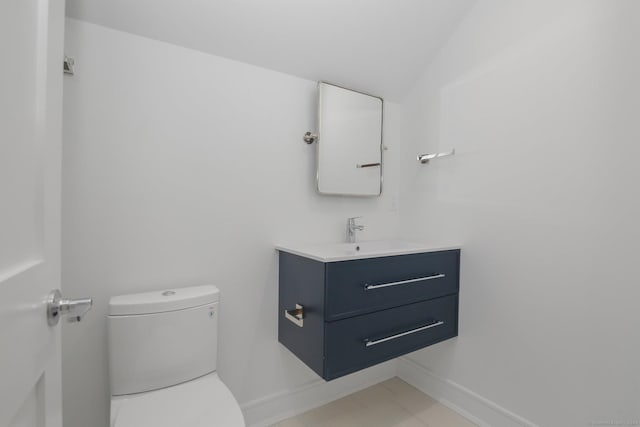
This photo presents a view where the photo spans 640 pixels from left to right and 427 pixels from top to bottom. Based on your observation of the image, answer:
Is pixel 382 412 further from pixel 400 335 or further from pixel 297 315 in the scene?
pixel 297 315

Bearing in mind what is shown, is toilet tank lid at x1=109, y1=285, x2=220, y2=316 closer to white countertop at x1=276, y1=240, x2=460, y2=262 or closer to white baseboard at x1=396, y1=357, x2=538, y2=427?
white countertop at x1=276, y1=240, x2=460, y2=262

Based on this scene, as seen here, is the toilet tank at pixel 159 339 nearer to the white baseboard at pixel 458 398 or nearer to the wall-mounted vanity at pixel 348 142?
the wall-mounted vanity at pixel 348 142

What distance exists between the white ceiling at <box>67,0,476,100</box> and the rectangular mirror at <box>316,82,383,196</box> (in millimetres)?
108

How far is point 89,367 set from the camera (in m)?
1.25

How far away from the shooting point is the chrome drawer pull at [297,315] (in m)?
1.48

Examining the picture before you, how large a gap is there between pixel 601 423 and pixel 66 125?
97.6 inches

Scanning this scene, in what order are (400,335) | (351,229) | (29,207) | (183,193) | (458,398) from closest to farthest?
(29,207) < (183,193) < (400,335) < (458,398) < (351,229)

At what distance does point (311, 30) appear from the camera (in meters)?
1.57

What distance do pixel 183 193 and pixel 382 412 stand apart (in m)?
1.63

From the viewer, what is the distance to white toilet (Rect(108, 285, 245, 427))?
104 cm

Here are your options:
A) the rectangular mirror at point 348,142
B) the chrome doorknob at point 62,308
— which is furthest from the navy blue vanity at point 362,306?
the chrome doorknob at point 62,308

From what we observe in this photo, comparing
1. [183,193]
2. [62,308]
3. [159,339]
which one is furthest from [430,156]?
[62,308]

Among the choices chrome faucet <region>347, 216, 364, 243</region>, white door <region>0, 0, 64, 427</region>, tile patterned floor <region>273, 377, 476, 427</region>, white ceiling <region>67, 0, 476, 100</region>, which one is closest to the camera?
white door <region>0, 0, 64, 427</region>

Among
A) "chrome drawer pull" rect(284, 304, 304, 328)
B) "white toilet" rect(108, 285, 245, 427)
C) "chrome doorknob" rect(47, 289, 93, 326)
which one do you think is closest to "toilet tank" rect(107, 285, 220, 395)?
"white toilet" rect(108, 285, 245, 427)
